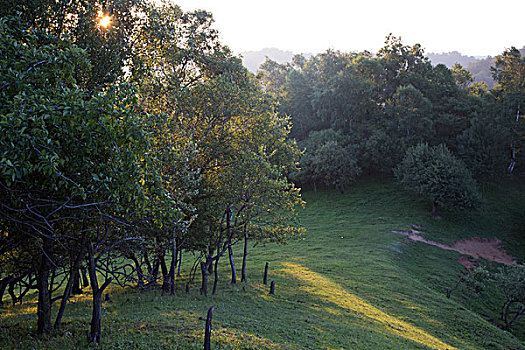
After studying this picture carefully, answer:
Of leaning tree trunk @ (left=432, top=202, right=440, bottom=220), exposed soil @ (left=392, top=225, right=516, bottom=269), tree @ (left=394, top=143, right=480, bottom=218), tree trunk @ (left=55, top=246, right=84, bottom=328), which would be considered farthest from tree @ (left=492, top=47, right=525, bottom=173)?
tree trunk @ (left=55, top=246, right=84, bottom=328)

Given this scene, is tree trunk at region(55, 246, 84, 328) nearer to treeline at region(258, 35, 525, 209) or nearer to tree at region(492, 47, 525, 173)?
treeline at region(258, 35, 525, 209)

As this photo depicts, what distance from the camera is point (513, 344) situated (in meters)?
27.3

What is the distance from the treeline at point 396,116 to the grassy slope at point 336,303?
13.5 m

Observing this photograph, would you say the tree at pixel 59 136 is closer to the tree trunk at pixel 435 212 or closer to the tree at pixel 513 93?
the tree trunk at pixel 435 212

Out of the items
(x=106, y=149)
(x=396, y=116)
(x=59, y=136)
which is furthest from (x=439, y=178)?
(x=59, y=136)

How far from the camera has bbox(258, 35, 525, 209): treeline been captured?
240 feet

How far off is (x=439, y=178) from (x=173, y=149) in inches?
2258

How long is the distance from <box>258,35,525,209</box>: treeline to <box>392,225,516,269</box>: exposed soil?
1843 centimetres

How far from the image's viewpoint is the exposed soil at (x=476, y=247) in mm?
52344

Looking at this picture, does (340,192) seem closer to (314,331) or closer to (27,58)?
(314,331)

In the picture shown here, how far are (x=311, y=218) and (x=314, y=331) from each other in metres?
47.5

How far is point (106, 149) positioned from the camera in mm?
9688

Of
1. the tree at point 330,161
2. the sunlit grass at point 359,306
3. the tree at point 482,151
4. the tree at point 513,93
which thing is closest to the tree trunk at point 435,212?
the tree at point 482,151

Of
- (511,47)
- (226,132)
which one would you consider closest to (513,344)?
(226,132)
